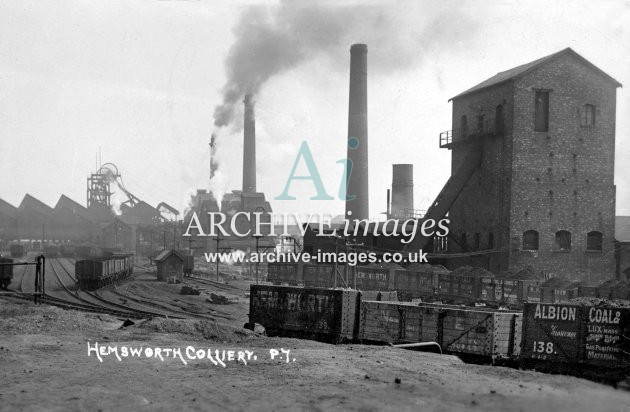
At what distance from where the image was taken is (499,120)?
3362 centimetres

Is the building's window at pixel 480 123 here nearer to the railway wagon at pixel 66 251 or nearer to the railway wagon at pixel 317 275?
the railway wagon at pixel 317 275

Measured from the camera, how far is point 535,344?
11.7 m

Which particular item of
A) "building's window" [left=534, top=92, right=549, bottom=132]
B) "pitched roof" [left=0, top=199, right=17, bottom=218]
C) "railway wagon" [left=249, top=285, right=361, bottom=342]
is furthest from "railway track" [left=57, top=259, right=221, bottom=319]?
"pitched roof" [left=0, top=199, right=17, bottom=218]

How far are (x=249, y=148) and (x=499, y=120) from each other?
2888 cm

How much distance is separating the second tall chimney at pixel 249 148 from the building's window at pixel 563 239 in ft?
87.1

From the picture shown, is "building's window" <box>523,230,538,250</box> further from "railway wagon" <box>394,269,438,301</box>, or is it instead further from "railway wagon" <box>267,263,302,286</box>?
"railway wagon" <box>267,263,302,286</box>

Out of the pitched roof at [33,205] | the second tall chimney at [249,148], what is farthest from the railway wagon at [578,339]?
the pitched roof at [33,205]

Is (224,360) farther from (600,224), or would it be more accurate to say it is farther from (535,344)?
(600,224)

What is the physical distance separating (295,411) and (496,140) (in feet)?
93.7

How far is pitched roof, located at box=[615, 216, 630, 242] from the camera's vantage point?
35969 mm

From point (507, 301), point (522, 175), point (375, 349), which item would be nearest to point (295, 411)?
point (375, 349)

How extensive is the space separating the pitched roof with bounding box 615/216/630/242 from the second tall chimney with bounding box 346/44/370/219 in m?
15.1

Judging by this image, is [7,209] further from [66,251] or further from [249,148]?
[249,148]

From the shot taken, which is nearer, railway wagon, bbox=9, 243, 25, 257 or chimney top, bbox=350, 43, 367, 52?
chimney top, bbox=350, 43, 367, 52
